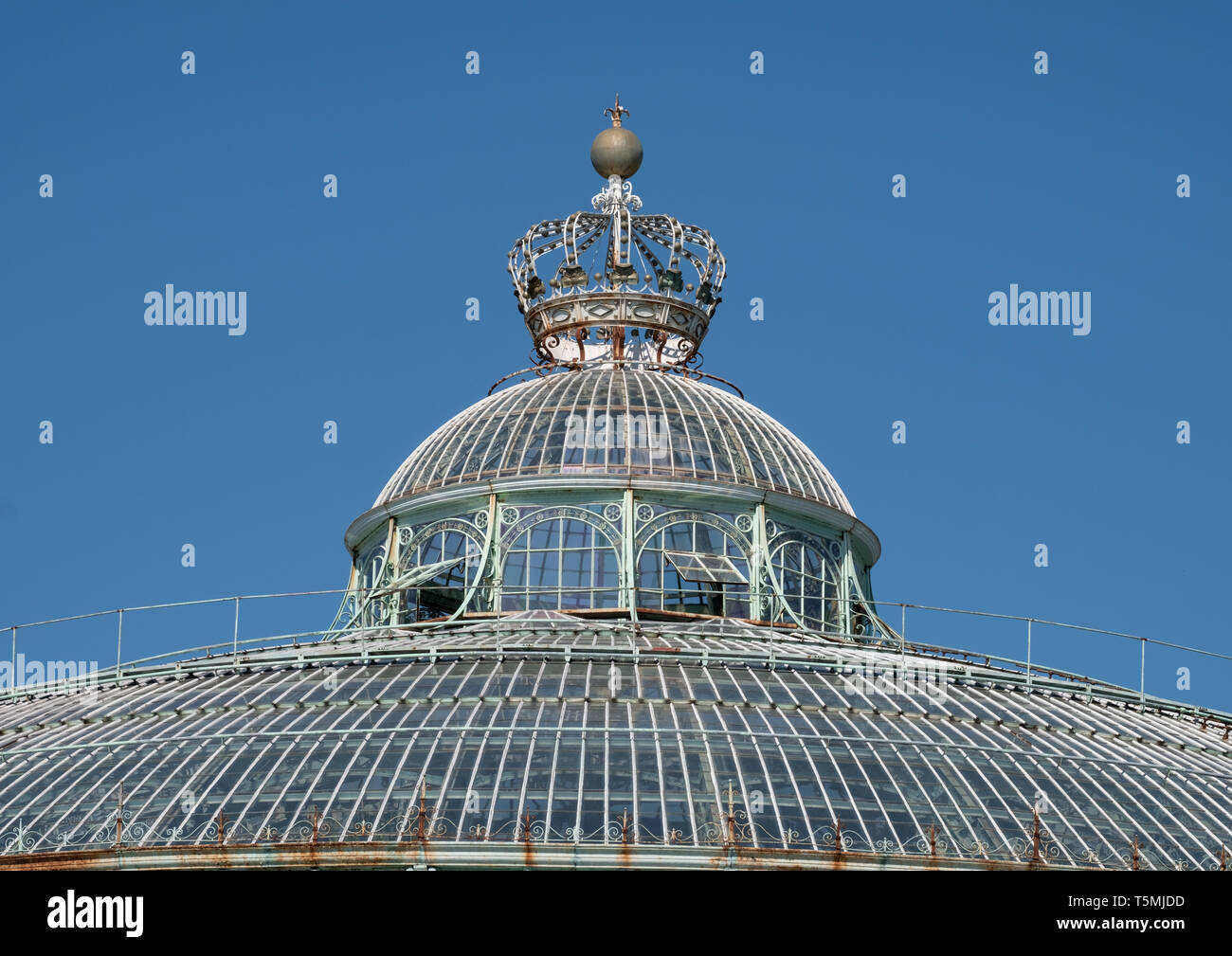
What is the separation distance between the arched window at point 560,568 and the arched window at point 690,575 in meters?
0.99

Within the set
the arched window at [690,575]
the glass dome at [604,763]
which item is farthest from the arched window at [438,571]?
the glass dome at [604,763]

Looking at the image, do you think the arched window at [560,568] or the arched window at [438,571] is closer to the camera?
the arched window at [560,568]

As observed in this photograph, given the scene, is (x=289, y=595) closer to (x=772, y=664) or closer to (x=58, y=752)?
(x=58, y=752)

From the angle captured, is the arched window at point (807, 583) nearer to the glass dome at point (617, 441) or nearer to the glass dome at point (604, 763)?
the glass dome at point (617, 441)

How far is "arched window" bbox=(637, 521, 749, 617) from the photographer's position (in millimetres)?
68750

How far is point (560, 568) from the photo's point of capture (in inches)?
2734

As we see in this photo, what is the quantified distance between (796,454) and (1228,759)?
18924mm

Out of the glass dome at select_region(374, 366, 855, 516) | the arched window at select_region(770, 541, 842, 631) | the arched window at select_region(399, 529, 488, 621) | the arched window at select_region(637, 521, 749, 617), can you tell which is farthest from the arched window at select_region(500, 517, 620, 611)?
the arched window at select_region(770, 541, 842, 631)

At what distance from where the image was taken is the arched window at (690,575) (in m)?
68.8

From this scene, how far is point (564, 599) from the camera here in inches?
2704

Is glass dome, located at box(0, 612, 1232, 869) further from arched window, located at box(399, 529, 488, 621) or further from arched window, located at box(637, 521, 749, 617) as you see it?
arched window, located at box(399, 529, 488, 621)

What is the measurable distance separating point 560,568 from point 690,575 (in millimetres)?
3695

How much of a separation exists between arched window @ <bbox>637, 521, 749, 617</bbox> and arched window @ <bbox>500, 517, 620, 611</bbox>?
989mm

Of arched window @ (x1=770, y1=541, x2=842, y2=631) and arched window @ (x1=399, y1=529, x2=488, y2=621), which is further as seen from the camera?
arched window @ (x1=770, y1=541, x2=842, y2=631)
